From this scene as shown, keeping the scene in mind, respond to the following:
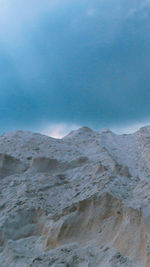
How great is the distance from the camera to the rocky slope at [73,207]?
7.48m

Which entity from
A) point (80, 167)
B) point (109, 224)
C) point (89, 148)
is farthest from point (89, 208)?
point (89, 148)

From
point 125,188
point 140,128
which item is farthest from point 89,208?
point 140,128

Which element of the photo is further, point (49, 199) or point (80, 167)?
point (80, 167)

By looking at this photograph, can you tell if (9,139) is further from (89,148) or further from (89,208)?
(89,208)

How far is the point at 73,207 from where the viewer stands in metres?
9.09

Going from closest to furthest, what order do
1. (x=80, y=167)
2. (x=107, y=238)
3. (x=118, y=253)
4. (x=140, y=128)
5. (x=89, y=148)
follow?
(x=118, y=253) < (x=107, y=238) < (x=80, y=167) < (x=89, y=148) < (x=140, y=128)

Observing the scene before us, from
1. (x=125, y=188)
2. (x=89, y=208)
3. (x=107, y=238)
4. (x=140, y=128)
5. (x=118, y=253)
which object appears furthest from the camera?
(x=140, y=128)

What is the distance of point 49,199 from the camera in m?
10.1

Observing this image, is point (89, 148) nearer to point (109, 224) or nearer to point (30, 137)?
point (30, 137)

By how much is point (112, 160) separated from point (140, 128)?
634cm

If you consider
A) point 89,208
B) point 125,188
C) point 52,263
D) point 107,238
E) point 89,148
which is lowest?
point 52,263

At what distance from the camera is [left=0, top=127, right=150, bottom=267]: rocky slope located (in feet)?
24.5

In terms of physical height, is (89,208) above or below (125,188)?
below

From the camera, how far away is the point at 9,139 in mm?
15008
